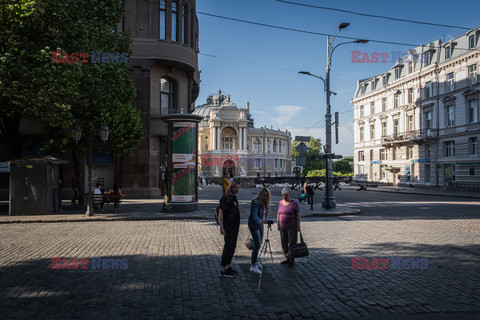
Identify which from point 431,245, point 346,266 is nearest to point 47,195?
point 346,266

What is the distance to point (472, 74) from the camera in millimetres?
34344

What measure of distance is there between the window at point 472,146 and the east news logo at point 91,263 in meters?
36.7

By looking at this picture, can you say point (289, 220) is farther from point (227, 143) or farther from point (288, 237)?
point (227, 143)

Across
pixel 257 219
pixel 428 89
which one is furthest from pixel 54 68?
pixel 428 89

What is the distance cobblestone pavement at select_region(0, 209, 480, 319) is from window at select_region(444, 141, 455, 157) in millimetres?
30998

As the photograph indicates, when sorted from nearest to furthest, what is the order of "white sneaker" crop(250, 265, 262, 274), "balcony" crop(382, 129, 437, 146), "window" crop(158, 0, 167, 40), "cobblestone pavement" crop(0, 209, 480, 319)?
"cobblestone pavement" crop(0, 209, 480, 319) < "white sneaker" crop(250, 265, 262, 274) < "window" crop(158, 0, 167, 40) < "balcony" crop(382, 129, 437, 146)

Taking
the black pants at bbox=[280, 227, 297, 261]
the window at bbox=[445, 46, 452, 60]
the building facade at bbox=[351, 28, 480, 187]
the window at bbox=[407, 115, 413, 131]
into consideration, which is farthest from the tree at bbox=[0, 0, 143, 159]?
the window at bbox=[407, 115, 413, 131]

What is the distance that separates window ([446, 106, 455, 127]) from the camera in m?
37.2

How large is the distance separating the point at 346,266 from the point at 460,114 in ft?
117

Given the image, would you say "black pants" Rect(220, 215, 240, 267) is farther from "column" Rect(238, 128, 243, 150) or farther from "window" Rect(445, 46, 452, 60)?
"column" Rect(238, 128, 243, 150)

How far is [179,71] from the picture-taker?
27.1 metres

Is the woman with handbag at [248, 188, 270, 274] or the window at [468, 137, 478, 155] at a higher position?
the window at [468, 137, 478, 155]

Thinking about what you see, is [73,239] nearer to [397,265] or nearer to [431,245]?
[397,265]

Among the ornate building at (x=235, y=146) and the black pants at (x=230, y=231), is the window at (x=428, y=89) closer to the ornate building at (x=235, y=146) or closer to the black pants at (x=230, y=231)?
the black pants at (x=230, y=231)
